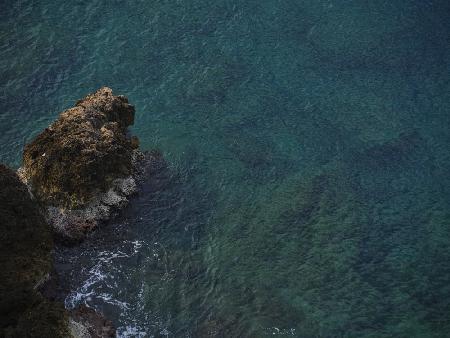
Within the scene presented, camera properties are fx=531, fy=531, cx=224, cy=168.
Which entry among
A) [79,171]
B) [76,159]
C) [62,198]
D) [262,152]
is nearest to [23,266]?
[62,198]

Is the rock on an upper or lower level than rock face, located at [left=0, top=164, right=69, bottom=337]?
lower

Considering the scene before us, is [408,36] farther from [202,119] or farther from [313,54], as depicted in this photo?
[202,119]

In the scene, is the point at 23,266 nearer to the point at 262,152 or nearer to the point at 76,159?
the point at 76,159

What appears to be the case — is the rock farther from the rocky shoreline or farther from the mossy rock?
the mossy rock

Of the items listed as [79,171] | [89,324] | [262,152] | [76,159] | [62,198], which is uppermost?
[76,159]

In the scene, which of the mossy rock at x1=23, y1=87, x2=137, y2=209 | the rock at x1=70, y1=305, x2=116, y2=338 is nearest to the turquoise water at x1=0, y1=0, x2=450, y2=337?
the rock at x1=70, y1=305, x2=116, y2=338

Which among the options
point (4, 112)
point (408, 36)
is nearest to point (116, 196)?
point (4, 112)
